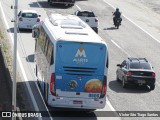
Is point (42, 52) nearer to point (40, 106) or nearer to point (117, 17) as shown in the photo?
point (40, 106)

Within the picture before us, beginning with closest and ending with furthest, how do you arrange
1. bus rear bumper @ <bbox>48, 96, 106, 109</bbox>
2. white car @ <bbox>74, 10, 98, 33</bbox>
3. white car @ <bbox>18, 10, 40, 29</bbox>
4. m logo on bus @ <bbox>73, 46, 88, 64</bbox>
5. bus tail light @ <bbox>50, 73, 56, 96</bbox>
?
m logo on bus @ <bbox>73, 46, 88, 64</bbox> < bus tail light @ <bbox>50, 73, 56, 96</bbox> < bus rear bumper @ <bbox>48, 96, 106, 109</bbox> < white car @ <bbox>74, 10, 98, 33</bbox> < white car @ <bbox>18, 10, 40, 29</bbox>

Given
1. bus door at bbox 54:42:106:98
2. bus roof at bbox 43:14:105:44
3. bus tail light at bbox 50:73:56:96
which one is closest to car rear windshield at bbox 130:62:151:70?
bus roof at bbox 43:14:105:44

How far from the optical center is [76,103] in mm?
22734

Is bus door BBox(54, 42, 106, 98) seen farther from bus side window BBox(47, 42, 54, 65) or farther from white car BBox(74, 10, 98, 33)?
white car BBox(74, 10, 98, 33)

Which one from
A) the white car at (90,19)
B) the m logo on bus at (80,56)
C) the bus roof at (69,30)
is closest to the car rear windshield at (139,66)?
the bus roof at (69,30)

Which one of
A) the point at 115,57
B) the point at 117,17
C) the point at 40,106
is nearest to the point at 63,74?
the point at 40,106

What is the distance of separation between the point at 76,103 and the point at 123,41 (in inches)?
849

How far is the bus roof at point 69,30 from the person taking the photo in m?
22.5

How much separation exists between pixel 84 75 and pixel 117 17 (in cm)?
2668

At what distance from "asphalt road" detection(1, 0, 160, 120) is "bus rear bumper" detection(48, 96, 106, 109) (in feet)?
3.40

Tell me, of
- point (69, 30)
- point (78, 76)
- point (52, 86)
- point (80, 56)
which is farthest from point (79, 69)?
point (69, 30)

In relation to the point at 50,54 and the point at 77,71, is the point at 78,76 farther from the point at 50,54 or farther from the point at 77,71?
the point at 50,54

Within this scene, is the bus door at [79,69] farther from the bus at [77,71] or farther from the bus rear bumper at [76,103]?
the bus rear bumper at [76,103]

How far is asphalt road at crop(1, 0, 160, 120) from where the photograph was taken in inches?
1061
